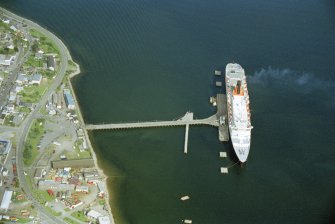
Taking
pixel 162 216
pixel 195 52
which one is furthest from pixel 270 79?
pixel 162 216

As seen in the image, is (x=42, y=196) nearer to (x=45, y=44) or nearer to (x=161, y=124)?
(x=161, y=124)

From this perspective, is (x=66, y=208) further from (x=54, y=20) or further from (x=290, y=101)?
(x=54, y=20)

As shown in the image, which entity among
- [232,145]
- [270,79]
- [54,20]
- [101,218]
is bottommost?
[101,218]

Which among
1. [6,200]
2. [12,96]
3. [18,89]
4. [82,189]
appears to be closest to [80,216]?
[82,189]

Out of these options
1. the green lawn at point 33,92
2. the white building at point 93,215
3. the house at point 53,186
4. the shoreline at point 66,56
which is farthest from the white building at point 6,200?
the green lawn at point 33,92

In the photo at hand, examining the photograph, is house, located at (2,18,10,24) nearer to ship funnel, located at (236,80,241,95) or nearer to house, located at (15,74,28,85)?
house, located at (15,74,28,85)

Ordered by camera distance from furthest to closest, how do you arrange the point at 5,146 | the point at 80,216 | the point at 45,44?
the point at 45,44, the point at 5,146, the point at 80,216
